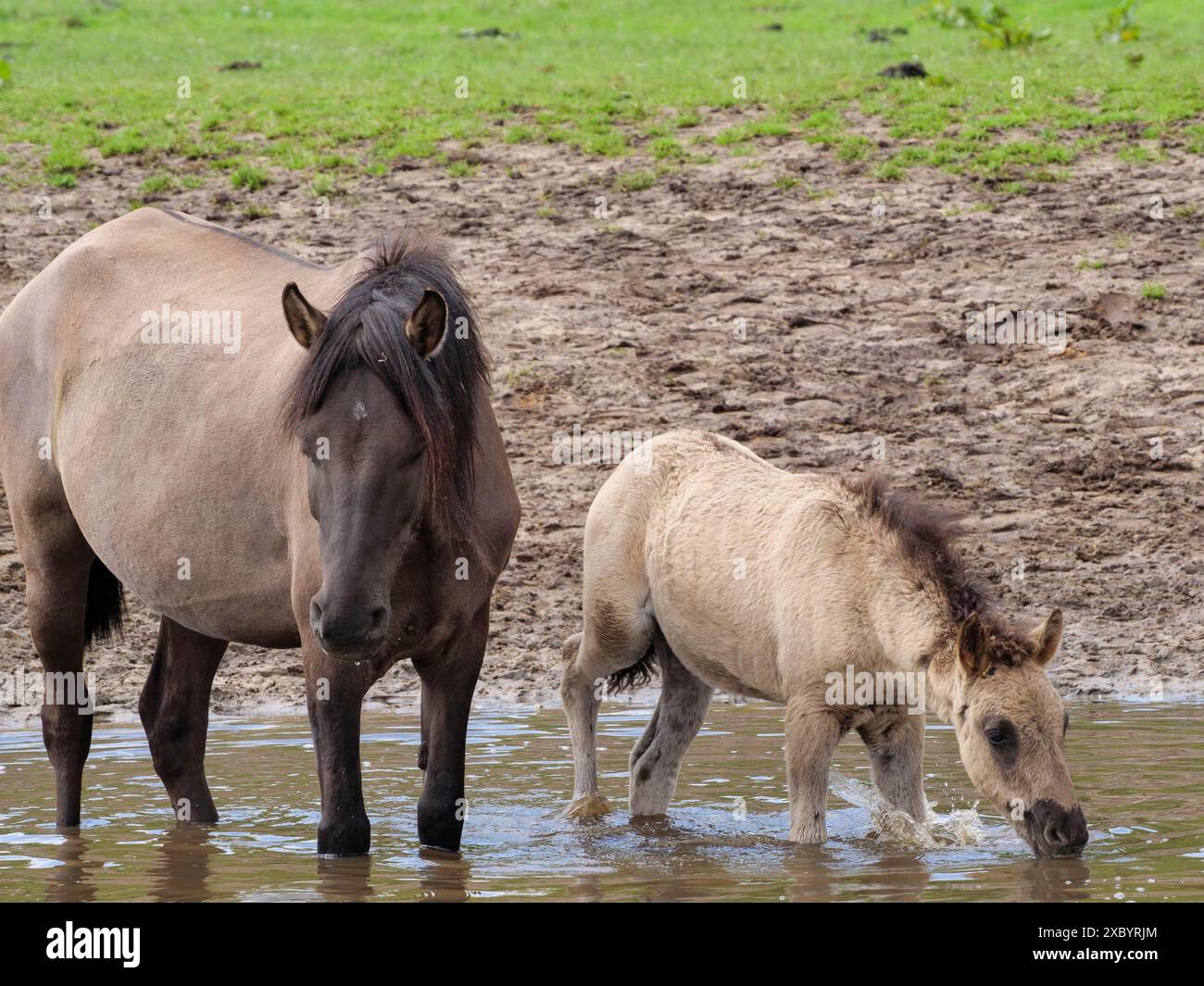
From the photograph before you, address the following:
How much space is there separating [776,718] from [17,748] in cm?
409

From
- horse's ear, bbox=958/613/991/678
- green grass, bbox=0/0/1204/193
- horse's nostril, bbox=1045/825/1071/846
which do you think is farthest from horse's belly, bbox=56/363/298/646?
green grass, bbox=0/0/1204/193

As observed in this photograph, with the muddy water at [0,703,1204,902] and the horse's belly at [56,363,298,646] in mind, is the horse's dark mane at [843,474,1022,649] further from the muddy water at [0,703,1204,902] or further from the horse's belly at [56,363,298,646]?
the horse's belly at [56,363,298,646]

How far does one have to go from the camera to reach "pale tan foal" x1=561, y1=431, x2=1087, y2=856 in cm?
619

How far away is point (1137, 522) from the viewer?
11312mm

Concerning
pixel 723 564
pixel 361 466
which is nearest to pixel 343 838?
pixel 361 466

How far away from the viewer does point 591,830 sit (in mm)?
7230

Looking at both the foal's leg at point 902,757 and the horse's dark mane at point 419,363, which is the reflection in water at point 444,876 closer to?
the horse's dark mane at point 419,363

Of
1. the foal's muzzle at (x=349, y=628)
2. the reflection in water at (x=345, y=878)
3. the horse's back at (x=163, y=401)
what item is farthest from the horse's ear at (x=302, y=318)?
the reflection in water at (x=345, y=878)

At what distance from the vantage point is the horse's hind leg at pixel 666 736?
24.7 feet

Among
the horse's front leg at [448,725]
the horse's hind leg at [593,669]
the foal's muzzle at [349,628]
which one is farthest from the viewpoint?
the horse's hind leg at [593,669]

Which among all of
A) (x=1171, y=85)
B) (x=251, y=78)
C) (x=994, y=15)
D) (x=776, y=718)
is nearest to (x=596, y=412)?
(x=776, y=718)

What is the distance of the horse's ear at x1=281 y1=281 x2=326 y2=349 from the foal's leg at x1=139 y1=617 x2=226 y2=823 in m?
2.25

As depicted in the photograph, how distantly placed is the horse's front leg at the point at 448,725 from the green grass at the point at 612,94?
10683 mm
